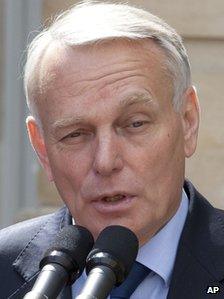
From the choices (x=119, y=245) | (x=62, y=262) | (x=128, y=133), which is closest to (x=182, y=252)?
(x=128, y=133)

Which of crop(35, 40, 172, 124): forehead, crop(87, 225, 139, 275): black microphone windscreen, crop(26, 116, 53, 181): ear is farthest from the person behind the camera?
crop(26, 116, 53, 181): ear

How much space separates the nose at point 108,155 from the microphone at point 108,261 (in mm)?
354

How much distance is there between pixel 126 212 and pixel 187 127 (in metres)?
0.37

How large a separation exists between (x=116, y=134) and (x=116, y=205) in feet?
0.61

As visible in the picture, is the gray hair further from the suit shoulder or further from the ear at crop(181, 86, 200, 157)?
the suit shoulder

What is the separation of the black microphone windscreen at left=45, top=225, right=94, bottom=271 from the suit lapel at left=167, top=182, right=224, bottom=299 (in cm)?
56

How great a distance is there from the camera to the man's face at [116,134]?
3.27 m

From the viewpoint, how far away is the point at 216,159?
535 cm

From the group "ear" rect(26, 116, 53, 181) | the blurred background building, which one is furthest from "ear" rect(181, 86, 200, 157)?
the blurred background building

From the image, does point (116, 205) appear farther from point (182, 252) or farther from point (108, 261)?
point (108, 261)

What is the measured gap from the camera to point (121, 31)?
3357mm

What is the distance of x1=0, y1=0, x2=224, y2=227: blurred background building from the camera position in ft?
17.3

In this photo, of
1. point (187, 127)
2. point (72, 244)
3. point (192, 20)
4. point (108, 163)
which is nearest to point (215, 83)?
point (192, 20)

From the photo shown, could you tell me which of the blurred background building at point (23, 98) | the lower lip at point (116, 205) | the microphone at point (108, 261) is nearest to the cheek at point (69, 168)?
the lower lip at point (116, 205)
